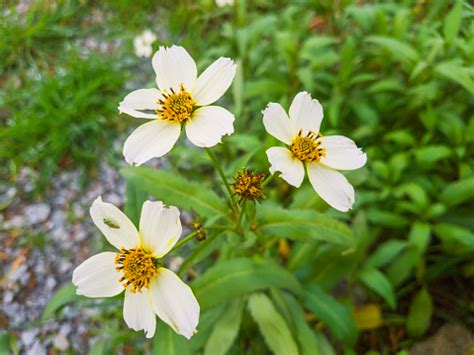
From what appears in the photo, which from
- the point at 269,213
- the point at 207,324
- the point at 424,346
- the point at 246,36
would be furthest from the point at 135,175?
the point at 424,346

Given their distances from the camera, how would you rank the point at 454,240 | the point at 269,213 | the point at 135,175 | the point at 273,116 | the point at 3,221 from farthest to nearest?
the point at 3,221 < the point at 454,240 < the point at 135,175 < the point at 269,213 < the point at 273,116

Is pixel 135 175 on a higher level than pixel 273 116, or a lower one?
lower

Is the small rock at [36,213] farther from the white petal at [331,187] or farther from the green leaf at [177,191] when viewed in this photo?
the white petal at [331,187]

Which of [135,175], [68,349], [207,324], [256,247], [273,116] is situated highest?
[273,116]

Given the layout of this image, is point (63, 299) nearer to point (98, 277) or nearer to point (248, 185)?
point (98, 277)

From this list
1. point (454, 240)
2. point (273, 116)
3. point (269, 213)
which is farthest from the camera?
point (454, 240)

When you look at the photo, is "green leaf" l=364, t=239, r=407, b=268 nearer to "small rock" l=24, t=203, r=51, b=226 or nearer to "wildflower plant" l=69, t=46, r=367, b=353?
"wildflower plant" l=69, t=46, r=367, b=353

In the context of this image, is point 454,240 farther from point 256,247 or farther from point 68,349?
point 68,349

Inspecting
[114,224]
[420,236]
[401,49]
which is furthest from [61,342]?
[401,49]
